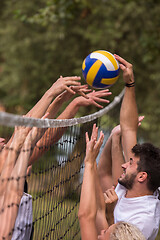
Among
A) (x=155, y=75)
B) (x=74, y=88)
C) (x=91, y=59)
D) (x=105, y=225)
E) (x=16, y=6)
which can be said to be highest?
(x=16, y=6)

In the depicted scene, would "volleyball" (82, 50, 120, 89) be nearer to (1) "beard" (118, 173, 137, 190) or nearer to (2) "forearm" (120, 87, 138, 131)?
(2) "forearm" (120, 87, 138, 131)

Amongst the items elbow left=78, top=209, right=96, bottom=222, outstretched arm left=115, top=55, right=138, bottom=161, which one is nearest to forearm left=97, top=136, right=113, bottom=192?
outstretched arm left=115, top=55, right=138, bottom=161

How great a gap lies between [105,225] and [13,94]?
14.9 m

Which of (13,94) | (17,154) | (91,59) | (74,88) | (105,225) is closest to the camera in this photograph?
(17,154)

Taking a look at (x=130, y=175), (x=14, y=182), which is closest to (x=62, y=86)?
(x=130, y=175)

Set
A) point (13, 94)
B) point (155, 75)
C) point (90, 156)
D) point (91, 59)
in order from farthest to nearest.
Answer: point (13, 94) < point (155, 75) < point (91, 59) < point (90, 156)

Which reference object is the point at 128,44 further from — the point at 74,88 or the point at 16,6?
the point at 74,88

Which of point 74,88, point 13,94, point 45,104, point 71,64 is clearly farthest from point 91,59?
point 13,94

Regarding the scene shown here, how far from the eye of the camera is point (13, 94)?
17.8 meters

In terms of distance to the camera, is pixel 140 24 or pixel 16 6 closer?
pixel 140 24

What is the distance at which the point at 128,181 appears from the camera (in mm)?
3326

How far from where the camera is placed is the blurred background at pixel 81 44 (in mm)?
13141

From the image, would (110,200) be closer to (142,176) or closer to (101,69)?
(142,176)

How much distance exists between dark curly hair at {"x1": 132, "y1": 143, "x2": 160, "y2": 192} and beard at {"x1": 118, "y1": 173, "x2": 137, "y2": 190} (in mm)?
83
